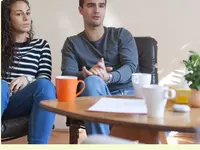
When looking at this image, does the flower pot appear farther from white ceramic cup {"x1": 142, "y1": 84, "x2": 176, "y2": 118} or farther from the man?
the man

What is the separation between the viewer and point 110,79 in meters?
1.72

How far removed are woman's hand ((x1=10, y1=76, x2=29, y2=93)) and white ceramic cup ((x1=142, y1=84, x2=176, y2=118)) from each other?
918 millimetres

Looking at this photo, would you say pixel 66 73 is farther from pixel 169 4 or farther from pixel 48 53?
pixel 169 4

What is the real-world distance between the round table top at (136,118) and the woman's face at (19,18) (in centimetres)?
90

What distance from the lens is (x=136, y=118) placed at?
0.89m

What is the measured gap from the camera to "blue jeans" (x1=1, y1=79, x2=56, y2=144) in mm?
1509

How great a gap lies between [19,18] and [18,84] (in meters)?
0.40

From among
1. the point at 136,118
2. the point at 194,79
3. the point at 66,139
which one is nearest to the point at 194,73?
the point at 194,79

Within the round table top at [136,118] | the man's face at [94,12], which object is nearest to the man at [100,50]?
the man's face at [94,12]

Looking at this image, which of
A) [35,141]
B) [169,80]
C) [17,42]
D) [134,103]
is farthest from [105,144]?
[169,80]

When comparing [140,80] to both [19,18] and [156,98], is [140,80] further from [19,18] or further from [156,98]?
[19,18]

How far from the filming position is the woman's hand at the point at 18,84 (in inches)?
65.9

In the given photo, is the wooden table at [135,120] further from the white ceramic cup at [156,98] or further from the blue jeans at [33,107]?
the blue jeans at [33,107]

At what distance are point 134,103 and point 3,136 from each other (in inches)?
27.9
